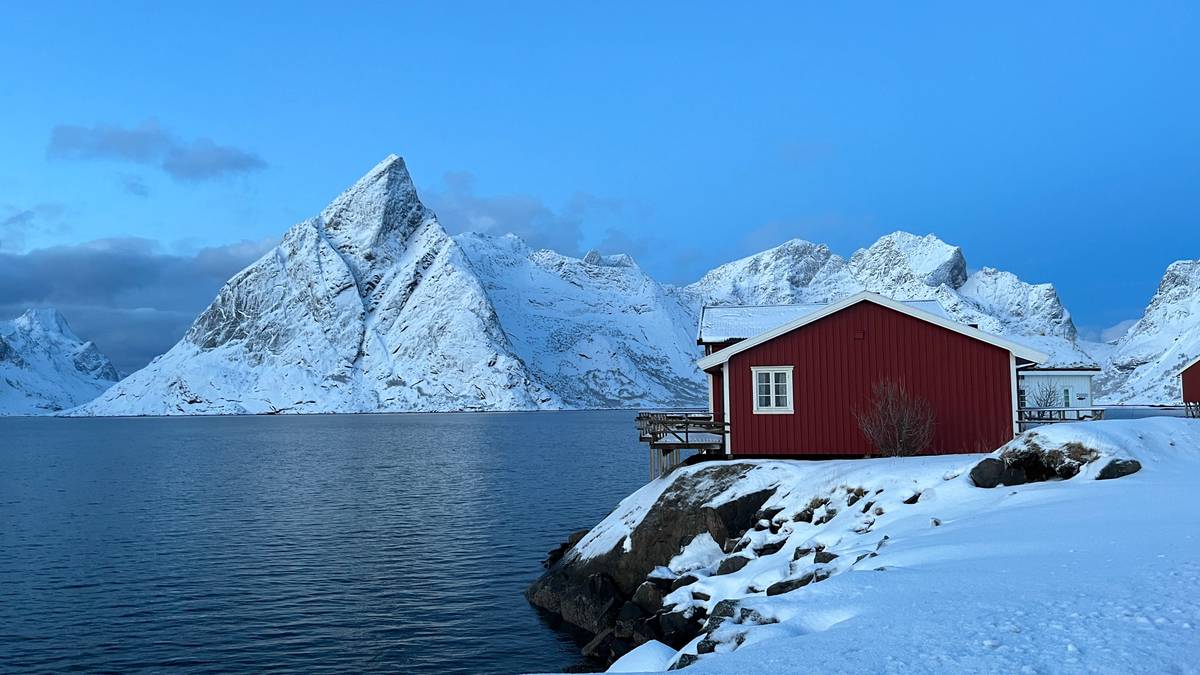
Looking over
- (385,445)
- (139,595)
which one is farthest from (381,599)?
(385,445)

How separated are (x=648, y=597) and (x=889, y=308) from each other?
42.2 feet

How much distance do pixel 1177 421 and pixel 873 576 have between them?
14648mm

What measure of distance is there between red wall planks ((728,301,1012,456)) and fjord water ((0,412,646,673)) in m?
9.78

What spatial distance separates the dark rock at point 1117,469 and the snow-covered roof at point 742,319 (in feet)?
56.3

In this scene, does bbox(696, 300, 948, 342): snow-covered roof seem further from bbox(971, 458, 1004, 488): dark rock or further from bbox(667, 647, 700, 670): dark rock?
bbox(667, 647, 700, 670): dark rock

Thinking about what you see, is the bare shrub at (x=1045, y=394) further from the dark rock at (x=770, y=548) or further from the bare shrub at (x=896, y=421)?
the dark rock at (x=770, y=548)

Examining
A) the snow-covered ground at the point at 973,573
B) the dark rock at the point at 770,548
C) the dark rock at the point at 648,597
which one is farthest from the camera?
the dark rock at the point at 648,597

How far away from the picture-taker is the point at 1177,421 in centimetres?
2164

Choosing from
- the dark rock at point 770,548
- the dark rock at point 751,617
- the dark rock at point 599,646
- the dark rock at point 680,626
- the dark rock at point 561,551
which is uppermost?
the dark rock at point 751,617

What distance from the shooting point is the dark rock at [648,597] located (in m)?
21.1

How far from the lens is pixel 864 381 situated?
2798cm

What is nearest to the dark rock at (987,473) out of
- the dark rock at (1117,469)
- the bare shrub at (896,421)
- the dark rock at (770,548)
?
the dark rock at (1117,469)

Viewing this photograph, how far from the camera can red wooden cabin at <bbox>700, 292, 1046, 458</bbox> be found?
2753 cm

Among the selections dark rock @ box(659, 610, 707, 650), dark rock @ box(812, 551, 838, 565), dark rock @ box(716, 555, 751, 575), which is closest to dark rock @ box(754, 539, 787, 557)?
dark rock @ box(716, 555, 751, 575)
